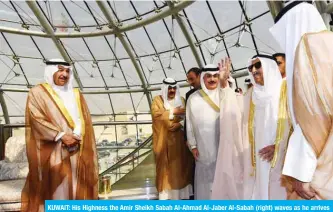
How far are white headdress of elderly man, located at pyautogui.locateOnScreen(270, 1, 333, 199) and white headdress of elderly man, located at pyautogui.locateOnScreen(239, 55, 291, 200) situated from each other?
3.76 feet

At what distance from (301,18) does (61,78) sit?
2851mm

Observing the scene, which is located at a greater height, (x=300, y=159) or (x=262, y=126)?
(x=262, y=126)

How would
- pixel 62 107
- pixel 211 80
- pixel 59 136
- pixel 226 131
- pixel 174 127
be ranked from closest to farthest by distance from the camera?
pixel 59 136 < pixel 62 107 < pixel 226 131 < pixel 211 80 < pixel 174 127

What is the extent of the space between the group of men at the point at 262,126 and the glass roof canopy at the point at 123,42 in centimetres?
1038

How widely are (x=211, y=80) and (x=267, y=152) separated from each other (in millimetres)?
1505

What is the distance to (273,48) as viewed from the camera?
13.8 meters

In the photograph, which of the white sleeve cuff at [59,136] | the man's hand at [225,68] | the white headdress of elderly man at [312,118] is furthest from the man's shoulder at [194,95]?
the white headdress of elderly man at [312,118]

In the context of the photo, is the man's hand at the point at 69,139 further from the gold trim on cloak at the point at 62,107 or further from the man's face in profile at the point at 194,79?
the man's face in profile at the point at 194,79

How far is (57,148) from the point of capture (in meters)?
3.45

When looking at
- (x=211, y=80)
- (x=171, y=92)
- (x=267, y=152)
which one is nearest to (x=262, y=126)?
(x=267, y=152)

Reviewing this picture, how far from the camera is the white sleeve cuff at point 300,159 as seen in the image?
1.53 meters

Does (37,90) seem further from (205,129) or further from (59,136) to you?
(205,129)

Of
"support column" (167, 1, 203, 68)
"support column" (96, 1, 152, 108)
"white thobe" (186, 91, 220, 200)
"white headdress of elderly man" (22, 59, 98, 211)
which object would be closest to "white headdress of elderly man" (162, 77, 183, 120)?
"white thobe" (186, 91, 220, 200)

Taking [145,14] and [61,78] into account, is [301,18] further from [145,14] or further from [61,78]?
[145,14]
